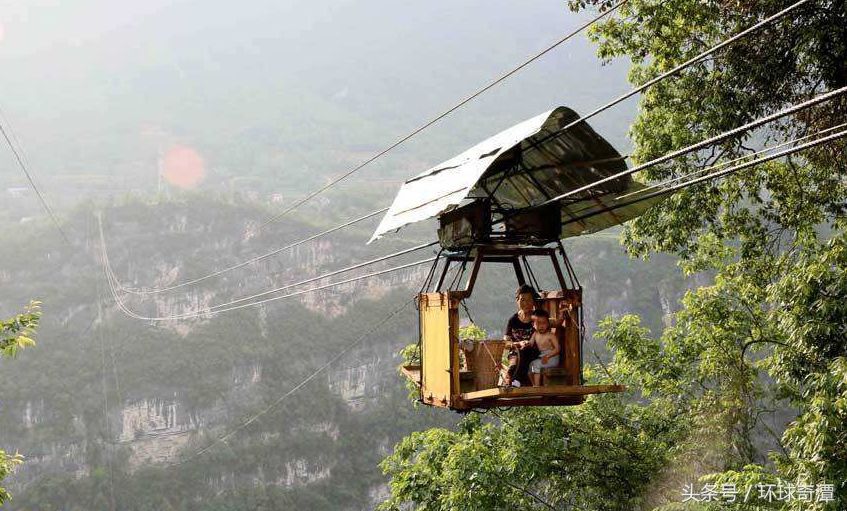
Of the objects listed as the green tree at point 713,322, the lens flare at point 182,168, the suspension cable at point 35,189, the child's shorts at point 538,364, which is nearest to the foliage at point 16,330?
the suspension cable at point 35,189

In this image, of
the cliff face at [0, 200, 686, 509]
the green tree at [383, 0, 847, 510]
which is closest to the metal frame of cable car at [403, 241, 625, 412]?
the green tree at [383, 0, 847, 510]

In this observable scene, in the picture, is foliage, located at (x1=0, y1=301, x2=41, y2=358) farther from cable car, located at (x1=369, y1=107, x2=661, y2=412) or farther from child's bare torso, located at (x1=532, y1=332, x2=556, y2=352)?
child's bare torso, located at (x1=532, y1=332, x2=556, y2=352)

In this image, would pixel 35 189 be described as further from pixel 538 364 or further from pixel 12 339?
pixel 538 364

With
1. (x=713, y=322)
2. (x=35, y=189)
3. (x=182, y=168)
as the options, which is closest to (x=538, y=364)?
(x=713, y=322)

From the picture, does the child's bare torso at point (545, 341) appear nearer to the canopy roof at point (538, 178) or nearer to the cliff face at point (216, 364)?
the canopy roof at point (538, 178)

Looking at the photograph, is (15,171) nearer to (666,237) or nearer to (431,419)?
(431,419)
